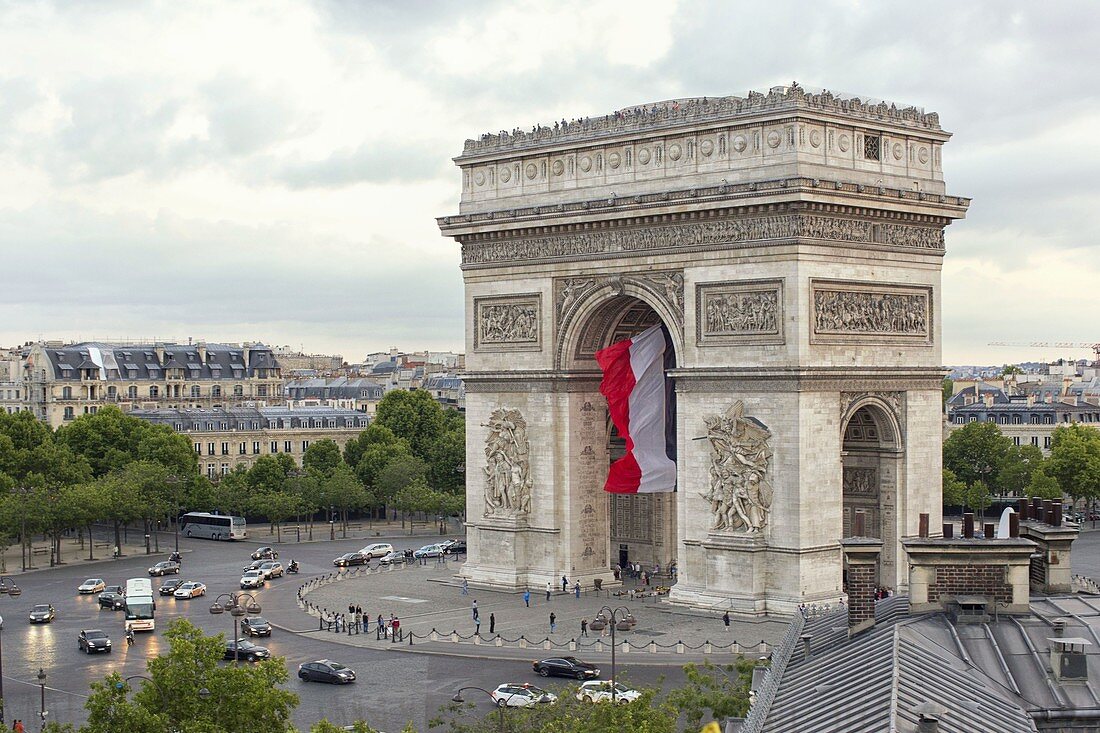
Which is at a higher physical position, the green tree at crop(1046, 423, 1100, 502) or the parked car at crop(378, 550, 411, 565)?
the green tree at crop(1046, 423, 1100, 502)

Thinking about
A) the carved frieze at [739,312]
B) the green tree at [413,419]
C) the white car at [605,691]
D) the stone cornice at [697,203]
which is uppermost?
the stone cornice at [697,203]

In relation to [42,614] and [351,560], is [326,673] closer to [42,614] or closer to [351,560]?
[42,614]

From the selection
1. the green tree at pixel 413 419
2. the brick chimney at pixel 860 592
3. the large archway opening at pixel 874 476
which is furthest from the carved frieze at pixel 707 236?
the green tree at pixel 413 419

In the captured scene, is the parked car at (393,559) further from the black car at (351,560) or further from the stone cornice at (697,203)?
the stone cornice at (697,203)

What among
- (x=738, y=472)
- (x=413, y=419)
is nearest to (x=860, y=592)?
(x=738, y=472)

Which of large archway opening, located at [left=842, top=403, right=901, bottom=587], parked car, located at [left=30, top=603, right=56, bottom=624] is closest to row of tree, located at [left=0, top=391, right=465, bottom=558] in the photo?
parked car, located at [left=30, top=603, right=56, bottom=624]

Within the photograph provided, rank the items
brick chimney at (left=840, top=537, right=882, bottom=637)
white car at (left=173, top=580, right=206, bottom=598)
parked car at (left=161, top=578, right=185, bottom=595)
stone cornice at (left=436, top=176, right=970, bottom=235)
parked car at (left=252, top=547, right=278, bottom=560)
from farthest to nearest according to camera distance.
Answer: parked car at (left=252, top=547, right=278, bottom=560) < parked car at (left=161, top=578, right=185, bottom=595) < white car at (left=173, top=580, right=206, bottom=598) < stone cornice at (left=436, top=176, right=970, bottom=235) < brick chimney at (left=840, top=537, right=882, bottom=637)

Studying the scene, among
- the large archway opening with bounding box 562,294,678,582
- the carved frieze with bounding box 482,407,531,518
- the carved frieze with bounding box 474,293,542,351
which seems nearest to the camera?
the large archway opening with bounding box 562,294,678,582

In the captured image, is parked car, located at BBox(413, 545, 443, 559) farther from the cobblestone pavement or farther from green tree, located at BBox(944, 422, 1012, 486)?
green tree, located at BBox(944, 422, 1012, 486)
